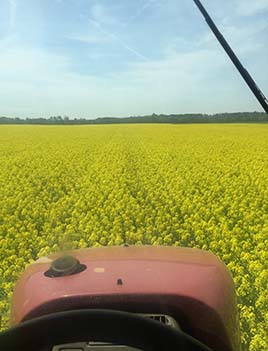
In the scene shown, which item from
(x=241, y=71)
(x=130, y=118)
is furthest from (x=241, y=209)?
(x=130, y=118)

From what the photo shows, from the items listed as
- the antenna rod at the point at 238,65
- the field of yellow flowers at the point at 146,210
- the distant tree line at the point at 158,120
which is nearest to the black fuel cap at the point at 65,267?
the antenna rod at the point at 238,65

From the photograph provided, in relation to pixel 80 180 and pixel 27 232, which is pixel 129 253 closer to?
pixel 27 232

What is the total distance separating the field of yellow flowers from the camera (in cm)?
616

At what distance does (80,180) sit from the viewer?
480 inches

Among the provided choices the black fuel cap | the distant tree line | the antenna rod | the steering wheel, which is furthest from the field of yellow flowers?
the distant tree line

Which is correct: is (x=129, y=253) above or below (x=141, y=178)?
above

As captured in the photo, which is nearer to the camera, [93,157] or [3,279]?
[3,279]

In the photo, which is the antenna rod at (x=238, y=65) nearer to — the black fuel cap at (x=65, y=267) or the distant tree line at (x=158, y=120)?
the black fuel cap at (x=65, y=267)

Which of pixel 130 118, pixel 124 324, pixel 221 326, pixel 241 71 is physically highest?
pixel 241 71

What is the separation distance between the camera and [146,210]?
9.18 m

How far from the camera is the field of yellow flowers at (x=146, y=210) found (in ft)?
20.2

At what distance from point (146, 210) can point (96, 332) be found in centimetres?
831

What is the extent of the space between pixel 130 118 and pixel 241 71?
5733 centimetres

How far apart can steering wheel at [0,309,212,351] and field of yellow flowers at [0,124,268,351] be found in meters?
2.81
